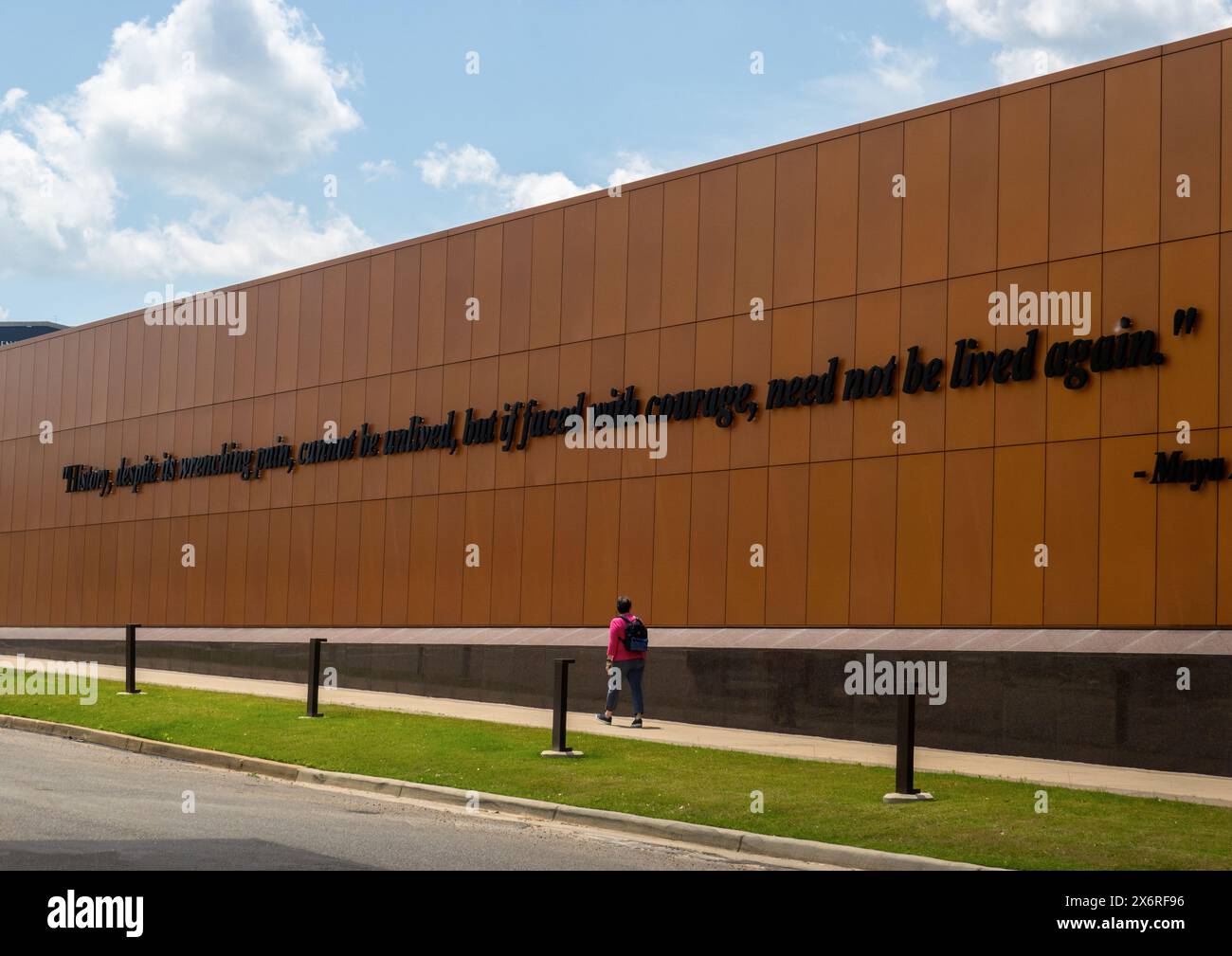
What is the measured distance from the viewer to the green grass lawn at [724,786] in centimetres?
1133

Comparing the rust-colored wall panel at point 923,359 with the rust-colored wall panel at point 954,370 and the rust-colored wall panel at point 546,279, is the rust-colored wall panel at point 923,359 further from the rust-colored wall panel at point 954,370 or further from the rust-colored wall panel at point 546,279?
the rust-colored wall panel at point 546,279

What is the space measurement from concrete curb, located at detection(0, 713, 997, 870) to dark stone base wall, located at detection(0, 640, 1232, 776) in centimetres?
653

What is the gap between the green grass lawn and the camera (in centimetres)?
1133

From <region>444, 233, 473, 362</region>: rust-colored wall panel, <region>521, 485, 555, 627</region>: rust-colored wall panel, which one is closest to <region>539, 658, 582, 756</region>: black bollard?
<region>521, 485, 555, 627</region>: rust-colored wall panel

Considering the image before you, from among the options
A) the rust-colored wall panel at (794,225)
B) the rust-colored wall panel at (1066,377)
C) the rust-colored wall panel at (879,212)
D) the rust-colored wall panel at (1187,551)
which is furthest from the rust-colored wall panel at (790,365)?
the rust-colored wall panel at (1187,551)

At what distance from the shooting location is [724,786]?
14180mm

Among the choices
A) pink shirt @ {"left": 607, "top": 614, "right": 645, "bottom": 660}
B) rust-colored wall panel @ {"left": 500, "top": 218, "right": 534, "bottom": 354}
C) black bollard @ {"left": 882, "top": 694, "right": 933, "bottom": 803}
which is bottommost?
black bollard @ {"left": 882, "top": 694, "right": 933, "bottom": 803}

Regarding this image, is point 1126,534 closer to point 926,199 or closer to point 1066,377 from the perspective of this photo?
point 1066,377

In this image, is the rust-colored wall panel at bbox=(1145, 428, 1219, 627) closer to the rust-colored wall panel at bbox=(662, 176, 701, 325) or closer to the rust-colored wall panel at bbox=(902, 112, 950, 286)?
the rust-colored wall panel at bbox=(902, 112, 950, 286)

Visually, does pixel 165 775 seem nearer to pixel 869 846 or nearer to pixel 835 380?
pixel 869 846

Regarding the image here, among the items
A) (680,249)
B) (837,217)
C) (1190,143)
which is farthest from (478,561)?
(1190,143)
